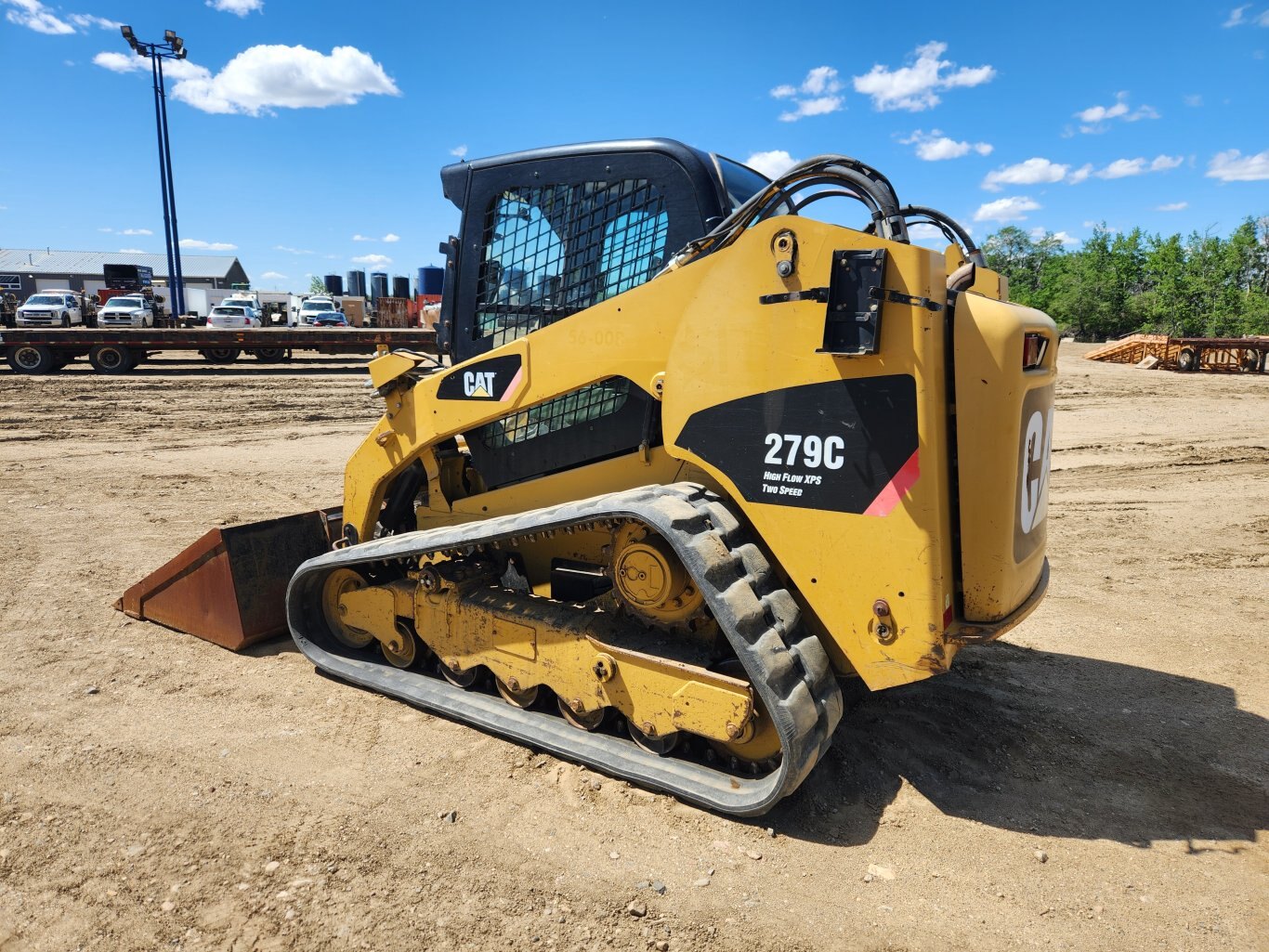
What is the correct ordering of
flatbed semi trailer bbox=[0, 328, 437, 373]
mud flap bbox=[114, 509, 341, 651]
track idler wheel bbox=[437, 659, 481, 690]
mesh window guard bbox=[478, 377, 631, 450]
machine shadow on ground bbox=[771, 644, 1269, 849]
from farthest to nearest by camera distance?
flatbed semi trailer bbox=[0, 328, 437, 373]
mud flap bbox=[114, 509, 341, 651]
track idler wheel bbox=[437, 659, 481, 690]
mesh window guard bbox=[478, 377, 631, 450]
machine shadow on ground bbox=[771, 644, 1269, 849]

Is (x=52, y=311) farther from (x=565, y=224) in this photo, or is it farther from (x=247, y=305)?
(x=565, y=224)

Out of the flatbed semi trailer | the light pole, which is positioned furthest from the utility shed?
the flatbed semi trailer

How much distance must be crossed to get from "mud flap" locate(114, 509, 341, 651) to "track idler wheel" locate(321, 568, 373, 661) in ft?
1.67

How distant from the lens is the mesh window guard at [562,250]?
12.0ft

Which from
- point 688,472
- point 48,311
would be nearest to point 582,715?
point 688,472

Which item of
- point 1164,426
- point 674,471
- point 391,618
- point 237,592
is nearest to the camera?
point 674,471

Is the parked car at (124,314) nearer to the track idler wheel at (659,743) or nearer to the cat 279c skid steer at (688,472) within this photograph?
the cat 279c skid steer at (688,472)

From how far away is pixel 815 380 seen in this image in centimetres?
293

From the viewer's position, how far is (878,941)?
2543mm

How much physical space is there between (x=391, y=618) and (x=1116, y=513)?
7.49 m

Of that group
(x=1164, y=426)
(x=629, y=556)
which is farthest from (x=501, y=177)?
(x=1164, y=426)

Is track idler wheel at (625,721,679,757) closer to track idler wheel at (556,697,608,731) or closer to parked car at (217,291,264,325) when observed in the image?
track idler wheel at (556,697,608,731)

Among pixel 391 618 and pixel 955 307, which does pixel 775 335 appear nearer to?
pixel 955 307

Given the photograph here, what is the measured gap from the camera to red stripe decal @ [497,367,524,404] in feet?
12.3
